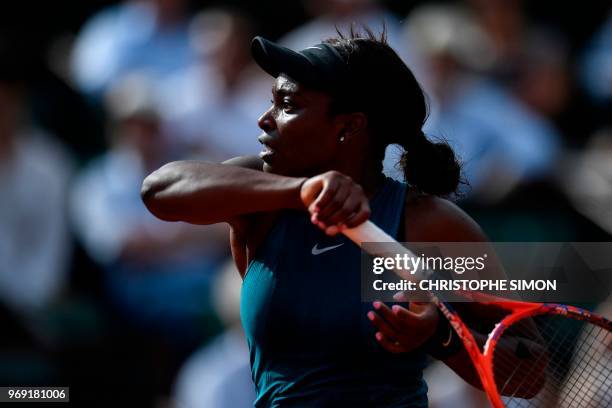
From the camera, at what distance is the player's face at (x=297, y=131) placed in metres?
3.33

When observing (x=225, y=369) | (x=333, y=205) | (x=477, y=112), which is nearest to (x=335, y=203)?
(x=333, y=205)

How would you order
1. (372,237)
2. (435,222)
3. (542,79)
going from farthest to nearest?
(542,79), (435,222), (372,237)

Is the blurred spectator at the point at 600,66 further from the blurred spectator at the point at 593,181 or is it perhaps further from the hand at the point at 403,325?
the hand at the point at 403,325

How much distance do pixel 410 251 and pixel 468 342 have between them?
0.31 metres

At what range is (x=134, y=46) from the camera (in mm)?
7215

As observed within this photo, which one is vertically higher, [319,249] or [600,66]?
[600,66]

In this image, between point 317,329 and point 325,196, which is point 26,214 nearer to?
point 317,329

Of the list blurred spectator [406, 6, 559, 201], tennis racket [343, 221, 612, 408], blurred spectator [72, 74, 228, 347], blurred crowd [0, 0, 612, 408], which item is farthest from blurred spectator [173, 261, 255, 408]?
tennis racket [343, 221, 612, 408]

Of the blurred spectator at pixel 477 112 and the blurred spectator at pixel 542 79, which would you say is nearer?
the blurred spectator at pixel 477 112

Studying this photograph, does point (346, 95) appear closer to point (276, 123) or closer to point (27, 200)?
point (276, 123)

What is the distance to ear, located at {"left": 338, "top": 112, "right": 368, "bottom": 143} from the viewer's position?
339 cm

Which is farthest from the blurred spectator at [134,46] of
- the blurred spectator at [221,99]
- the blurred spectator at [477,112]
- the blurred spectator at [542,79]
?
the blurred spectator at [542,79]

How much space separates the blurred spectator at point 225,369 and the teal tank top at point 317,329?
2588 mm

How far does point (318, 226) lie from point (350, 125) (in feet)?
1.54
